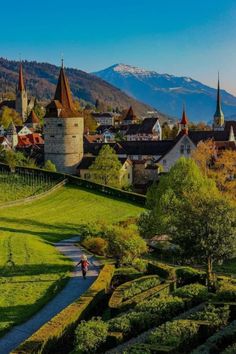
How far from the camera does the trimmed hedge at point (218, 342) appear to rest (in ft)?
62.4

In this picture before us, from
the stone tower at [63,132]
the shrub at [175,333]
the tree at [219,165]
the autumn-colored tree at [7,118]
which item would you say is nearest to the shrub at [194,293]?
the shrub at [175,333]

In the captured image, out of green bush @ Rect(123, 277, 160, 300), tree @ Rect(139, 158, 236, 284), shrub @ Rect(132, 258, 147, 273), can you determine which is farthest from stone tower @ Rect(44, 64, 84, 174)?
green bush @ Rect(123, 277, 160, 300)

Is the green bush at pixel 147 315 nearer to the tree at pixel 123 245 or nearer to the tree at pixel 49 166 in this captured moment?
the tree at pixel 123 245

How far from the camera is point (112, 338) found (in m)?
19.8

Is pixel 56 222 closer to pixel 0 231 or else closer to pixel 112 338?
pixel 0 231

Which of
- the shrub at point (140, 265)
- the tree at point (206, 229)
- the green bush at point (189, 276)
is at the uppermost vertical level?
the tree at point (206, 229)

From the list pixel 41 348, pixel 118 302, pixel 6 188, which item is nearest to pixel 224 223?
pixel 118 302

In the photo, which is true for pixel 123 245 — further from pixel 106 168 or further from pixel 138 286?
pixel 106 168

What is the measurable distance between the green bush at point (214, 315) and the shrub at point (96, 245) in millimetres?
15998

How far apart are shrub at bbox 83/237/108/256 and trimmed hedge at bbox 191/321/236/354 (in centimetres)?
1839

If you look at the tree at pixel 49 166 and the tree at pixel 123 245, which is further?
the tree at pixel 49 166

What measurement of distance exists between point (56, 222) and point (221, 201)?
73.9 feet

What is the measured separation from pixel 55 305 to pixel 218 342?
28.8 ft

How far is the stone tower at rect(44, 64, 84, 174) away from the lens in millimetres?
76812
